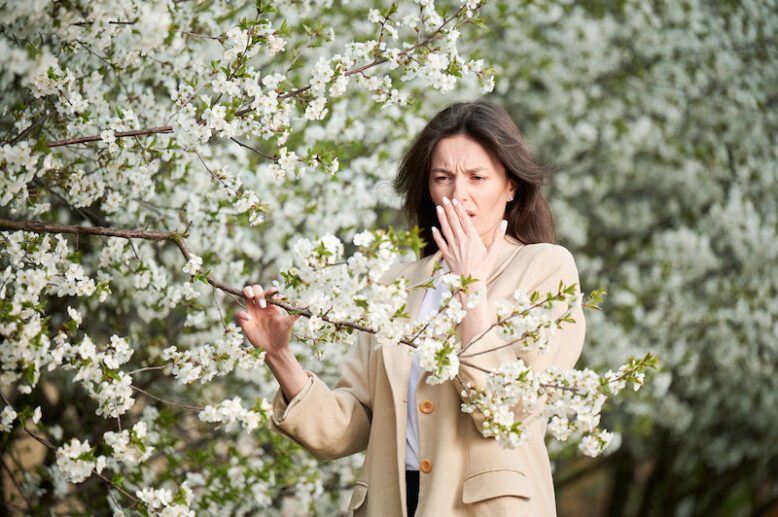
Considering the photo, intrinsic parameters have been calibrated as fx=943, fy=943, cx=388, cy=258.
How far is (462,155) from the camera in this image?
2.70 meters

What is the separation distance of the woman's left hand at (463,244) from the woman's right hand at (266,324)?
1.41 feet

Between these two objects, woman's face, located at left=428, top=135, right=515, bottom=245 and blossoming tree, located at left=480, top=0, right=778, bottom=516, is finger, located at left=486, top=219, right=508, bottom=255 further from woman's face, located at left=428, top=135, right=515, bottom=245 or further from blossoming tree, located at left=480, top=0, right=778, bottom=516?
blossoming tree, located at left=480, top=0, right=778, bottom=516

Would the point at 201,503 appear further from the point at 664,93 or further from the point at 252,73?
the point at 664,93

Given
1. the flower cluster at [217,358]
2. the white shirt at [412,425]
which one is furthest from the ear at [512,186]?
the flower cluster at [217,358]

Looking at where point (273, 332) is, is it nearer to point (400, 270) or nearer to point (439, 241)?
point (439, 241)

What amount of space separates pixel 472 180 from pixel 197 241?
5.30 ft

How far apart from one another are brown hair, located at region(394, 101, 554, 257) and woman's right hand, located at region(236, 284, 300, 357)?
21.2 inches

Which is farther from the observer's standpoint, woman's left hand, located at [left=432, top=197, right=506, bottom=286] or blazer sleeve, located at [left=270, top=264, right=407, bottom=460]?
blazer sleeve, located at [left=270, top=264, right=407, bottom=460]

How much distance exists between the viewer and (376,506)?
8.19 ft

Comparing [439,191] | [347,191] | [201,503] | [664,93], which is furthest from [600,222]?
[439,191]

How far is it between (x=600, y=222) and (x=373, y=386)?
6.35m

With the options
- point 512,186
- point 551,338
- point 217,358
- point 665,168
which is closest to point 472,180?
point 512,186

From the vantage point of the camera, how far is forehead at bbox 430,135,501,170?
2.69 m

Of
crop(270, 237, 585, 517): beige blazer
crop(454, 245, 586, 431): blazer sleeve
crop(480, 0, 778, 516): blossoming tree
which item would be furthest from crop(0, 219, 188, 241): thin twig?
crop(480, 0, 778, 516): blossoming tree
